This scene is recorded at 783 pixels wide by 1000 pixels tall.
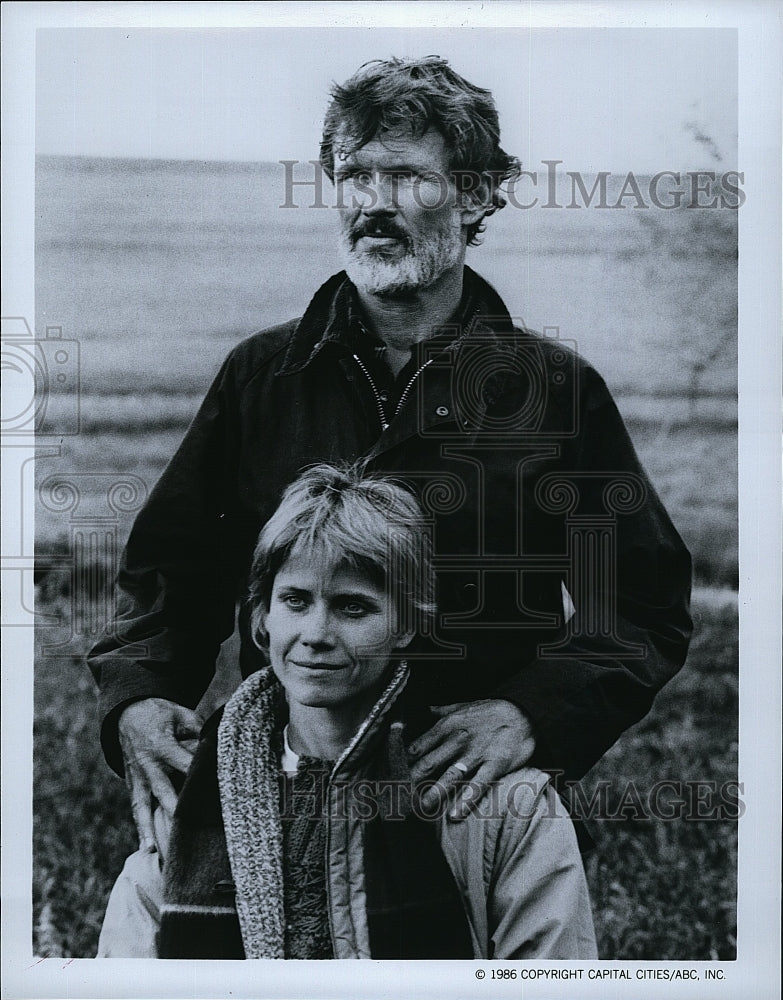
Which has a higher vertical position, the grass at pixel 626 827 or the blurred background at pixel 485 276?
the blurred background at pixel 485 276

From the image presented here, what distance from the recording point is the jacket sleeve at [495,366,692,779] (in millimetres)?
2939

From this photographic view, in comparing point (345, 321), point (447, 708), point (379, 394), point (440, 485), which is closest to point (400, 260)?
point (345, 321)

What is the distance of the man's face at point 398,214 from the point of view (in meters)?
2.97

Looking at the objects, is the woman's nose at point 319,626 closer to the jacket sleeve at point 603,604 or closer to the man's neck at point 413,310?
the jacket sleeve at point 603,604

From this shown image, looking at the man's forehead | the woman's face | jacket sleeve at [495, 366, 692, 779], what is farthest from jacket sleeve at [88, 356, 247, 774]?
jacket sleeve at [495, 366, 692, 779]

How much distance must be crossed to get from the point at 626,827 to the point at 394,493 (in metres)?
1.15

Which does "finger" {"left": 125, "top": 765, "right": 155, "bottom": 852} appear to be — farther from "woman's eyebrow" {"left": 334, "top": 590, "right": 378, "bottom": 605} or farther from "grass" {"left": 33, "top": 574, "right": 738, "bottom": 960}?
"woman's eyebrow" {"left": 334, "top": 590, "right": 378, "bottom": 605}

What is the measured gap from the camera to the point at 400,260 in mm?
2994

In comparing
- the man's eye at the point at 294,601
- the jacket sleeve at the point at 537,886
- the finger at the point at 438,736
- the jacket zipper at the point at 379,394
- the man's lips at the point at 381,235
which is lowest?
the jacket sleeve at the point at 537,886

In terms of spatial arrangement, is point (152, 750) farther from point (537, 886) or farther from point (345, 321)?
point (345, 321)

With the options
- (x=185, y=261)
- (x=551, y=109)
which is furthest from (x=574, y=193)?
(x=185, y=261)

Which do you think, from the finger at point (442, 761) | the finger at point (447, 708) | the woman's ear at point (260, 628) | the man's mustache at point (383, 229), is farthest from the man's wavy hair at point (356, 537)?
the man's mustache at point (383, 229)

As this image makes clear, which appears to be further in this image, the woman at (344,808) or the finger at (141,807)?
the finger at (141,807)

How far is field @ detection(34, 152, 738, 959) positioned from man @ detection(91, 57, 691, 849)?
77mm
